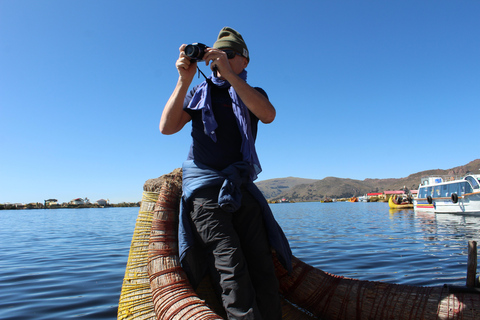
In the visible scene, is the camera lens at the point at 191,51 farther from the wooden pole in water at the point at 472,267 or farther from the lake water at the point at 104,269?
the lake water at the point at 104,269

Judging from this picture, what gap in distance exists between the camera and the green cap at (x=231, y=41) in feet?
7.56

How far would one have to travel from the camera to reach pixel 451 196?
28.3 metres

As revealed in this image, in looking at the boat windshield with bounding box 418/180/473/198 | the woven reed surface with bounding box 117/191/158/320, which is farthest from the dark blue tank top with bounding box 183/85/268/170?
the boat windshield with bounding box 418/180/473/198

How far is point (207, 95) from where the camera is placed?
2.26m

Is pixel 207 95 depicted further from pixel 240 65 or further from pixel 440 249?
pixel 440 249

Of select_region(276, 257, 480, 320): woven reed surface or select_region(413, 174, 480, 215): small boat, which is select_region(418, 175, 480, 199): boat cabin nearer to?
select_region(413, 174, 480, 215): small boat

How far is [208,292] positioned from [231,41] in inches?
83.3

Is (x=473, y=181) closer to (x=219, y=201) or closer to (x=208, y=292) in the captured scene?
(x=208, y=292)

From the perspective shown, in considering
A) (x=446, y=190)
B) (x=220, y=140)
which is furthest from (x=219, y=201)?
(x=446, y=190)

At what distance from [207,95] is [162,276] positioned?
1.31 metres

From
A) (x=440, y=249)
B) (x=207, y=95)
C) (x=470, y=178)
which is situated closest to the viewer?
(x=207, y=95)

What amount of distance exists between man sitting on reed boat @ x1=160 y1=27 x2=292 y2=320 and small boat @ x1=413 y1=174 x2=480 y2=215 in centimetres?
2946

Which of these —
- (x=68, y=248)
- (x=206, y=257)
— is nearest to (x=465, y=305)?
(x=206, y=257)

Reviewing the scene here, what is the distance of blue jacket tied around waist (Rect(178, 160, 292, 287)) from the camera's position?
6.82 ft
